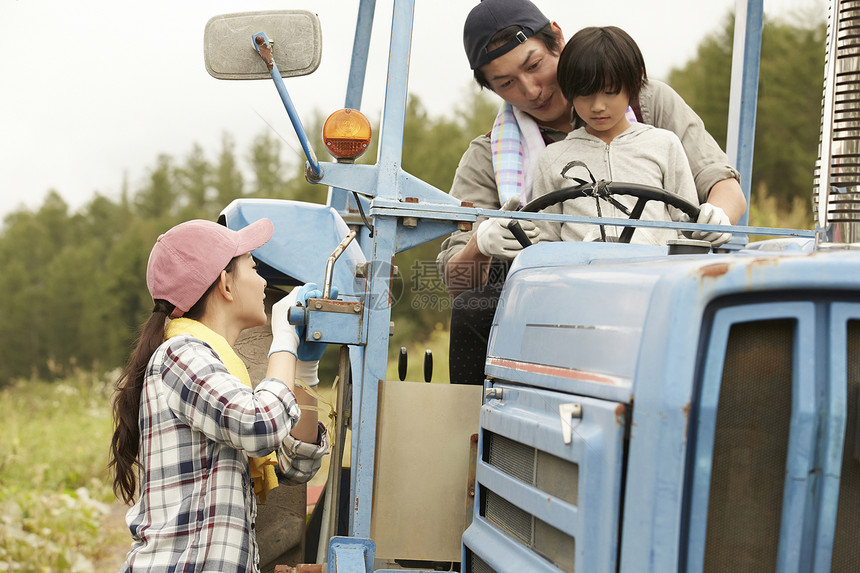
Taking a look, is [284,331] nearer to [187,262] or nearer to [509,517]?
[187,262]

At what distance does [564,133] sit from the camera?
291 cm

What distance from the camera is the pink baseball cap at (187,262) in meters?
1.93

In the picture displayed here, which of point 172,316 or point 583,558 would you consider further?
point 172,316

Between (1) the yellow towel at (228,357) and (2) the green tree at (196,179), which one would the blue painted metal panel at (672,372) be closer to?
(1) the yellow towel at (228,357)

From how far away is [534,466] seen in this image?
151cm

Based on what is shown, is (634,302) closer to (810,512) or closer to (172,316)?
(810,512)

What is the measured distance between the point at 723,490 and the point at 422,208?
93cm

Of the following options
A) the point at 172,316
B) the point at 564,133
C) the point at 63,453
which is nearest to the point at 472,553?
the point at 172,316

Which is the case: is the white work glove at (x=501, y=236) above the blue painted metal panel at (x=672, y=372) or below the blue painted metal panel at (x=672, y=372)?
above

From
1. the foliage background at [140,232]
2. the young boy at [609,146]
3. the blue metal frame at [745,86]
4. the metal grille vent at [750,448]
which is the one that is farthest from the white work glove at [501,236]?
the foliage background at [140,232]

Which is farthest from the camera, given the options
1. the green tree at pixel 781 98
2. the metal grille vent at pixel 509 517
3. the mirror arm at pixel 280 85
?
the green tree at pixel 781 98

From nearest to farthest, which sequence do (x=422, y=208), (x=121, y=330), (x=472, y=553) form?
(x=472, y=553) < (x=422, y=208) < (x=121, y=330)

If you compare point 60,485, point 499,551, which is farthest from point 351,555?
point 60,485

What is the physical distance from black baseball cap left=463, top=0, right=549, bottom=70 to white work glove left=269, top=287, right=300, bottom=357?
1198 millimetres
